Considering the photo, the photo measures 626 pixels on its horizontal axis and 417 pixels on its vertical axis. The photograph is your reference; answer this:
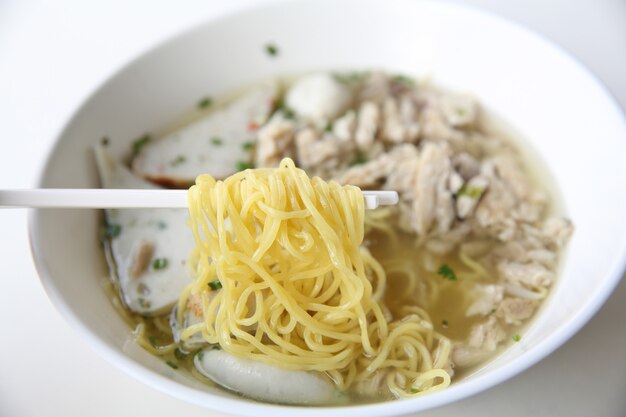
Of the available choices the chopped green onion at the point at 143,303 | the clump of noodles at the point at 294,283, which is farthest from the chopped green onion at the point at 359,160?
the chopped green onion at the point at 143,303

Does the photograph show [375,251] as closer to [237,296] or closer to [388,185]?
[388,185]

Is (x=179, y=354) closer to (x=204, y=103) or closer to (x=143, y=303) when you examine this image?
(x=143, y=303)

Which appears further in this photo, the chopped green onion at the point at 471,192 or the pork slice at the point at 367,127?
the pork slice at the point at 367,127

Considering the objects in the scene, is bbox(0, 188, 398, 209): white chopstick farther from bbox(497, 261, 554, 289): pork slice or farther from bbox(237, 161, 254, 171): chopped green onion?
bbox(497, 261, 554, 289): pork slice

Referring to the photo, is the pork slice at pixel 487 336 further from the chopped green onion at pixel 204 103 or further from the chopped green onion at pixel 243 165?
the chopped green onion at pixel 204 103

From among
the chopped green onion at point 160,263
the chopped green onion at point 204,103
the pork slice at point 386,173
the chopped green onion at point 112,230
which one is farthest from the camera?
the chopped green onion at point 204,103

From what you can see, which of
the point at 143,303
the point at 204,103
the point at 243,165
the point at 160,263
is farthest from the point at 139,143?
the point at 143,303

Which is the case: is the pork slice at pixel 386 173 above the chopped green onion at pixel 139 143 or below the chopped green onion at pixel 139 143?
below

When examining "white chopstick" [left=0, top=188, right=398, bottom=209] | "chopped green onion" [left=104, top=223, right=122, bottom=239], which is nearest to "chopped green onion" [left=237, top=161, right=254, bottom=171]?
"chopped green onion" [left=104, top=223, right=122, bottom=239]

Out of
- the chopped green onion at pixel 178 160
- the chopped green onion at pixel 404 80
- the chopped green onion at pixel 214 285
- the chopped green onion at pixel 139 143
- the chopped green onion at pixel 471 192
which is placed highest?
the chopped green onion at pixel 404 80
